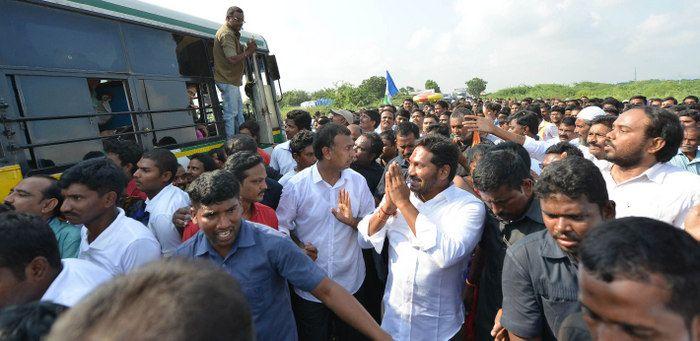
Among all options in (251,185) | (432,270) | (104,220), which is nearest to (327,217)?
(251,185)

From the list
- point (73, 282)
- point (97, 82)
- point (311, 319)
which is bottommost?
point (311, 319)

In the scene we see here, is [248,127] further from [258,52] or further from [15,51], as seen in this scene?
[15,51]

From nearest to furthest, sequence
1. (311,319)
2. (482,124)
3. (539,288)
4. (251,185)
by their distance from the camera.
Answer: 1. (539,288)
2. (251,185)
3. (311,319)
4. (482,124)

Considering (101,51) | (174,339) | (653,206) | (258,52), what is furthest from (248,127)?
(174,339)

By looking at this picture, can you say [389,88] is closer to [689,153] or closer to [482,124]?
[689,153]

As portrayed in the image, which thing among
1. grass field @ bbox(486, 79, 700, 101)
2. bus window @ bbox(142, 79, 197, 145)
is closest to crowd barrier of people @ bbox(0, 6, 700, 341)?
bus window @ bbox(142, 79, 197, 145)

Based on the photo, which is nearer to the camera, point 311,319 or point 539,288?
point 539,288

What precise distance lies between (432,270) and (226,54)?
4660 mm

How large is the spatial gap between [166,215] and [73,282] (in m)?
1.16

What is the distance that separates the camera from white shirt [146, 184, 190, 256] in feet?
8.95

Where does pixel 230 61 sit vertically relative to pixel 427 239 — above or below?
above

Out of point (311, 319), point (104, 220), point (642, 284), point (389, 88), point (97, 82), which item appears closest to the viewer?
point (642, 284)

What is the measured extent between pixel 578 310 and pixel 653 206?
42.0 inches

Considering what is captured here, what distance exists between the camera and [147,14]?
4.66 meters
